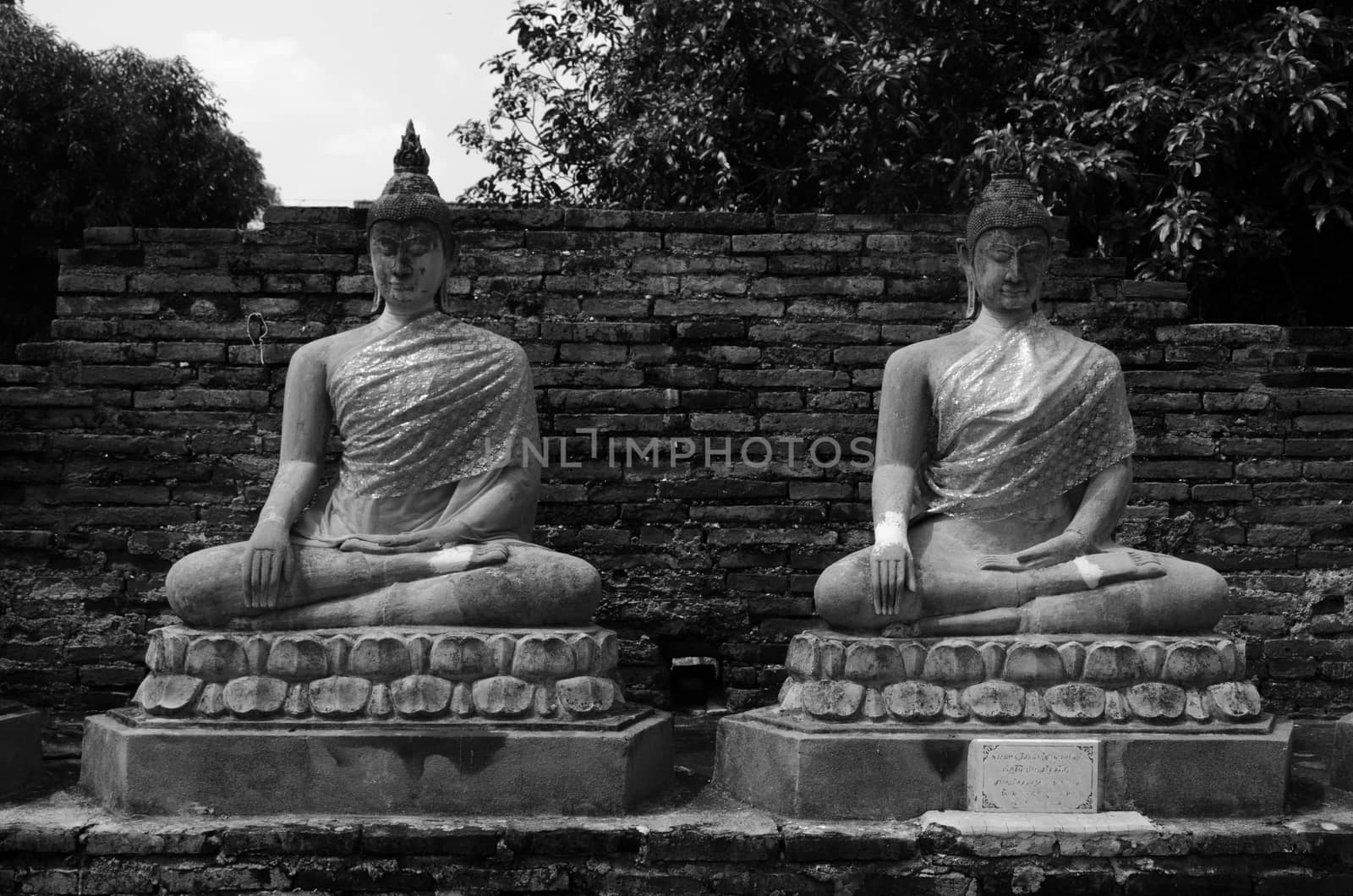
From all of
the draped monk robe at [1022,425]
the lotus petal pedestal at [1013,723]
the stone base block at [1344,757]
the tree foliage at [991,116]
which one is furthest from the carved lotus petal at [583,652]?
the tree foliage at [991,116]

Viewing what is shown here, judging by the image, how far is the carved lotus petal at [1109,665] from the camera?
4.59m

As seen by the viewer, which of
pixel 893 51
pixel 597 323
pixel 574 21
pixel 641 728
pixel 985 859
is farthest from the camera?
pixel 574 21

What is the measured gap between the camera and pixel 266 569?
466 centimetres

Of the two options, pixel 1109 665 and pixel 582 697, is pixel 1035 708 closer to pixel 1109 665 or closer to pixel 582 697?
pixel 1109 665

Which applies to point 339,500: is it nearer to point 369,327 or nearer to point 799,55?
point 369,327

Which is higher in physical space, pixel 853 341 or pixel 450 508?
pixel 853 341

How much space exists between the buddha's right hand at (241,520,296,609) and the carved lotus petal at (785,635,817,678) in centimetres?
170

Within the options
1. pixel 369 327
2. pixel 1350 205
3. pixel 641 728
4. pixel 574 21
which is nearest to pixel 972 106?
pixel 1350 205

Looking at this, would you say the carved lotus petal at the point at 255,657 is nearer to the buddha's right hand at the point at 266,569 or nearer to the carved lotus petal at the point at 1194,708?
the buddha's right hand at the point at 266,569

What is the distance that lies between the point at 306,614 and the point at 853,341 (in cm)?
315

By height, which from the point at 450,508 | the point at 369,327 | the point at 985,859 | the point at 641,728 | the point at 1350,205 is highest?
the point at 1350,205

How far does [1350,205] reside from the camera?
8180 millimetres

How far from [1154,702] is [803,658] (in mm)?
1134

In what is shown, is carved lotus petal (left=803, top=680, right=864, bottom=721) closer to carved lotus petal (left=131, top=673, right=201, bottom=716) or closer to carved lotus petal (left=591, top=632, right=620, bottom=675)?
carved lotus petal (left=591, top=632, right=620, bottom=675)
